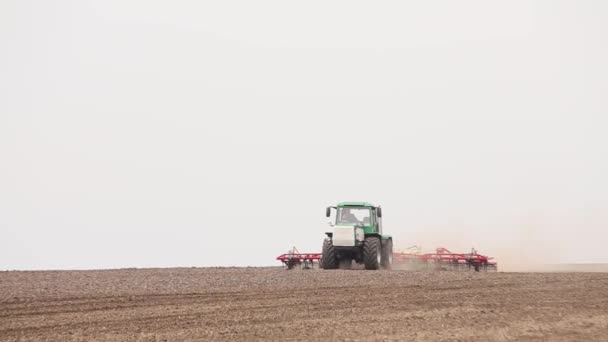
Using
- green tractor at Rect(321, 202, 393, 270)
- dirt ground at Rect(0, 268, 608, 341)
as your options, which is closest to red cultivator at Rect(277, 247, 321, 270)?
green tractor at Rect(321, 202, 393, 270)

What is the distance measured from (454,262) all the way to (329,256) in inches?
214

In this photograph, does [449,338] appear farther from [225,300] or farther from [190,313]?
[225,300]

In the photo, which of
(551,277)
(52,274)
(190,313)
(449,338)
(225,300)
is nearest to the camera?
(449,338)

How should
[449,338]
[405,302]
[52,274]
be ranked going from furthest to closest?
[52,274] → [405,302] → [449,338]

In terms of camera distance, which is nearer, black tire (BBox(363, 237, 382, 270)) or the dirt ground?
the dirt ground

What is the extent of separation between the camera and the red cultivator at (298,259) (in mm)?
25656

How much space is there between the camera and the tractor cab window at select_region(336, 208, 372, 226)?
24125 mm

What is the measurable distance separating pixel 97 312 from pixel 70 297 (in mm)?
2407

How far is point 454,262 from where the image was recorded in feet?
83.0

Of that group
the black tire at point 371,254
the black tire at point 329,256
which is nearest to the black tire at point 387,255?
the black tire at point 371,254

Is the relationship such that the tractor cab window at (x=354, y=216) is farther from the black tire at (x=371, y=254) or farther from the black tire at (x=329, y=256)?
the black tire at (x=371, y=254)

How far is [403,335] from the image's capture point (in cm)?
894

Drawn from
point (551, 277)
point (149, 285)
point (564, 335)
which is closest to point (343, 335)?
point (564, 335)

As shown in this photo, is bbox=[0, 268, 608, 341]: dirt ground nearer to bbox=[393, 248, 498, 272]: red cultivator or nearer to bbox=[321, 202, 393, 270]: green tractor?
bbox=[321, 202, 393, 270]: green tractor
